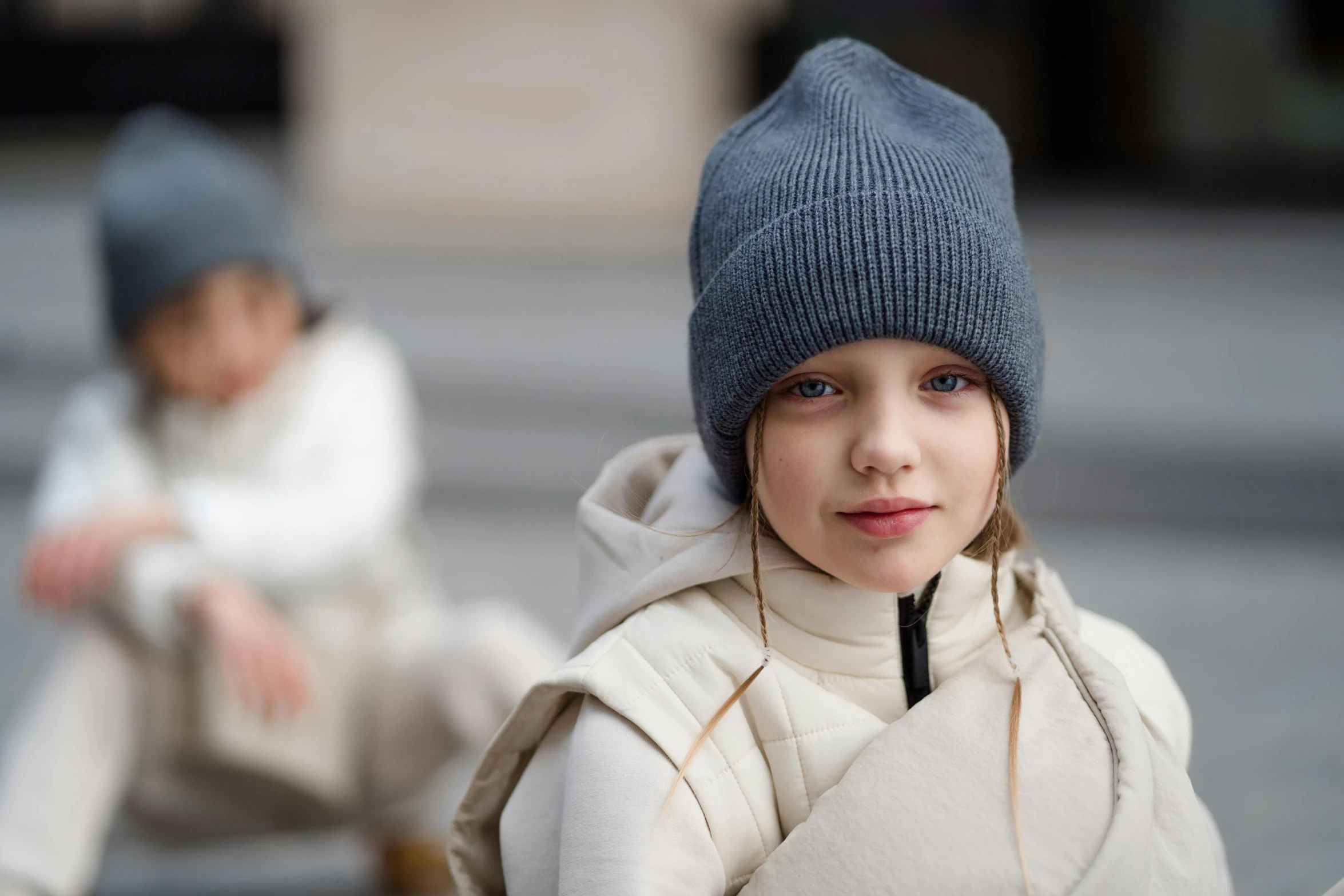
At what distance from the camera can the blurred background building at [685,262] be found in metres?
3.51

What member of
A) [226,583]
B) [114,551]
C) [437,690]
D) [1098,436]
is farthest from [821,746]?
[1098,436]

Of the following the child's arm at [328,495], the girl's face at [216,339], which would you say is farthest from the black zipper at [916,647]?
the girl's face at [216,339]

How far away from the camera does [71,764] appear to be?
206cm

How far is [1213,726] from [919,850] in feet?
6.43

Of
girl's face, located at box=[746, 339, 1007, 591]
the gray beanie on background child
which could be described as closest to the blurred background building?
the gray beanie on background child

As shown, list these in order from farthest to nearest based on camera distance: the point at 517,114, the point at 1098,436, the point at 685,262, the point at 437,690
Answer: the point at 685,262
the point at 517,114
the point at 1098,436
the point at 437,690

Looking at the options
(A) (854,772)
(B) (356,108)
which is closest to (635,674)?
(A) (854,772)

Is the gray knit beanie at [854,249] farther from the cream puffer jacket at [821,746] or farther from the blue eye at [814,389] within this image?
the cream puffer jacket at [821,746]

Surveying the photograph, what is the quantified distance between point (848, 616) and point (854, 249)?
339 mm

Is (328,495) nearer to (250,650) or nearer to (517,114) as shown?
(250,650)

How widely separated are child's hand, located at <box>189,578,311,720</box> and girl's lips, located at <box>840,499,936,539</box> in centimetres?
114

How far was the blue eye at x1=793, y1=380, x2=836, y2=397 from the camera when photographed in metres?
1.27

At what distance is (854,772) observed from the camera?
4.12 feet

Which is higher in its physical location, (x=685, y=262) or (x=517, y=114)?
(x=517, y=114)
